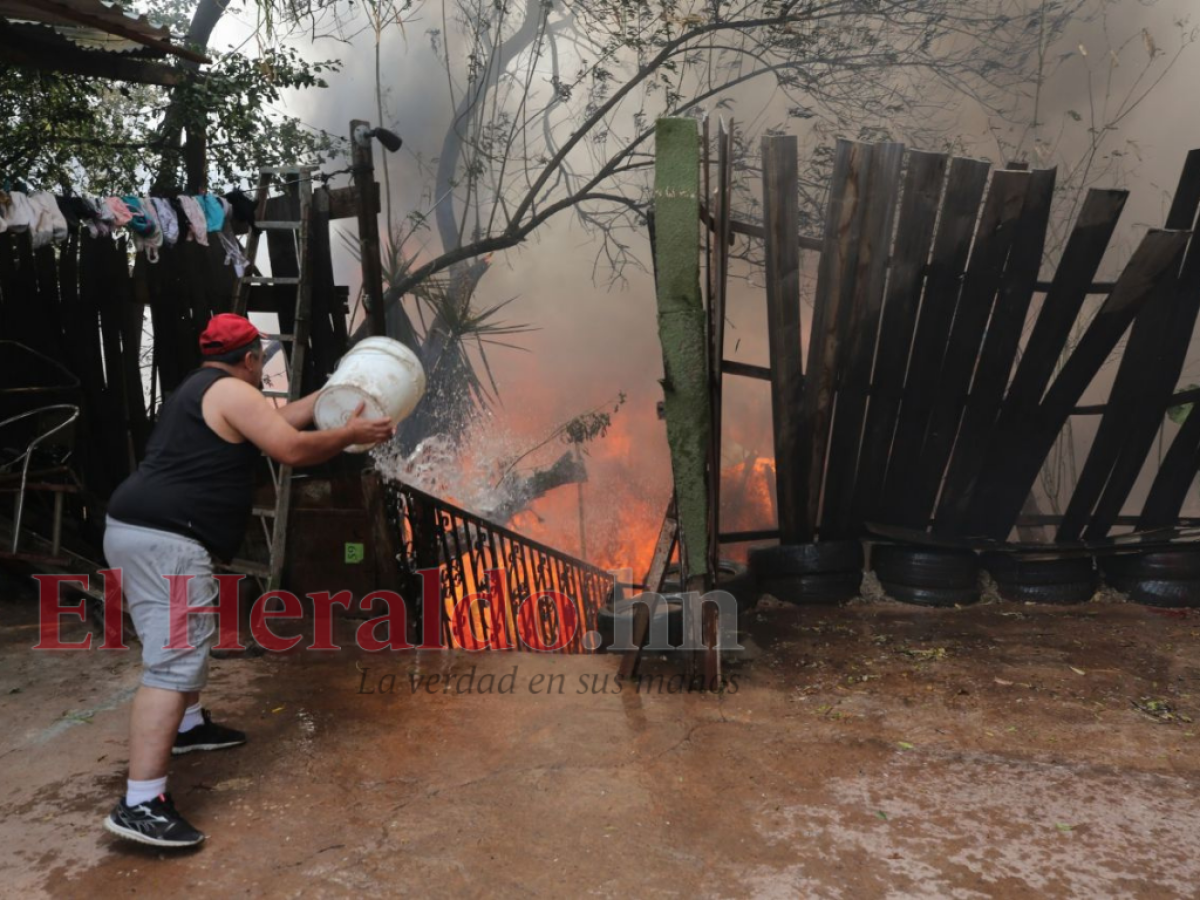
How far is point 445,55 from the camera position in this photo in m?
11.3

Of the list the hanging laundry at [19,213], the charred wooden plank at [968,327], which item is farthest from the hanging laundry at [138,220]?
the charred wooden plank at [968,327]

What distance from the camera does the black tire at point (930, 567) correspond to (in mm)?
6207

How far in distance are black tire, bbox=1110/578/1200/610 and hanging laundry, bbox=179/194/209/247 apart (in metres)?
7.09

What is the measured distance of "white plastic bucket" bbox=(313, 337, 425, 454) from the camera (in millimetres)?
3430

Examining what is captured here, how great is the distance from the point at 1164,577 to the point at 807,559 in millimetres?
2565

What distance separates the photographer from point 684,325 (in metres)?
4.29

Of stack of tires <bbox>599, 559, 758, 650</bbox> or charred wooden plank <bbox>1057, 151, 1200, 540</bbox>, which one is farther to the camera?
charred wooden plank <bbox>1057, 151, 1200, 540</bbox>

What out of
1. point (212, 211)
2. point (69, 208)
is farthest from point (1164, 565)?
point (69, 208)

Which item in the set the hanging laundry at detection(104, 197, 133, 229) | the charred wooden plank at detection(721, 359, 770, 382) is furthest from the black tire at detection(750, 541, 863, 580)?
the hanging laundry at detection(104, 197, 133, 229)

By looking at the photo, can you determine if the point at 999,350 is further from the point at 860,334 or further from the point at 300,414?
the point at 300,414

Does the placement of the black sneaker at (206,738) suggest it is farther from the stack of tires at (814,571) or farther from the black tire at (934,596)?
the black tire at (934,596)

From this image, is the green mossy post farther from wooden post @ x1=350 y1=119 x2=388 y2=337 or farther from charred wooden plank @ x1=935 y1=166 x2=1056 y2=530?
charred wooden plank @ x1=935 y1=166 x2=1056 y2=530

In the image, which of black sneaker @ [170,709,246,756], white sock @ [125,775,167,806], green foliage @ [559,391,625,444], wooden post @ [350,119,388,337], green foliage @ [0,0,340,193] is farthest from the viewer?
green foliage @ [559,391,625,444]

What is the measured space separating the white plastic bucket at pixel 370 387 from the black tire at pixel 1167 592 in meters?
5.54
